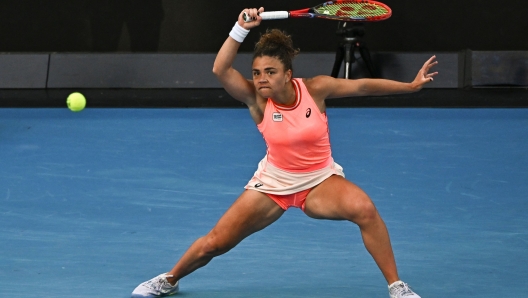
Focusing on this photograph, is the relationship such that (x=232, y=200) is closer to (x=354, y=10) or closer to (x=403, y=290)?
(x=354, y=10)

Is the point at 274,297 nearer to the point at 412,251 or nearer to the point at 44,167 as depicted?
the point at 412,251

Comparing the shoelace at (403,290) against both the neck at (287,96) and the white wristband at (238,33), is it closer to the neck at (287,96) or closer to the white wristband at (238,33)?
the neck at (287,96)

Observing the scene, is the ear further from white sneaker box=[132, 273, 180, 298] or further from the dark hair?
white sneaker box=[132, 273, 180, 298]

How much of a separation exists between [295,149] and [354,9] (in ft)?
4.00

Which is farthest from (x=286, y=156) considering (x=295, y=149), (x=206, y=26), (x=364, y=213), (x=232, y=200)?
(x=206, y=26)

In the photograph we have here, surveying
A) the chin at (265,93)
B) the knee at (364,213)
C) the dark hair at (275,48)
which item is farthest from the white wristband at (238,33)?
the knee at (364,213)

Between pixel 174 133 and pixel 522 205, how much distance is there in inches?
175

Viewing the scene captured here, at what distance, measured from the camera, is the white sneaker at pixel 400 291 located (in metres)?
4.78

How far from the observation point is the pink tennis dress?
193 inches

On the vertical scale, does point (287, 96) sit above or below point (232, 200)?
above

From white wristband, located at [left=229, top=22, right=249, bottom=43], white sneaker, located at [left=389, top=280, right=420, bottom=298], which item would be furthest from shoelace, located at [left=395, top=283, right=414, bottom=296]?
white wristband, located at [left=229, top=22, right=249, bottom=43]

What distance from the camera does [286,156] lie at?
195 inches

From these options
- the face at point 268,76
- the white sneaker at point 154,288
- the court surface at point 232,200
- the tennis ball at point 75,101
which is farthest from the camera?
the tennis ball at point 75,101

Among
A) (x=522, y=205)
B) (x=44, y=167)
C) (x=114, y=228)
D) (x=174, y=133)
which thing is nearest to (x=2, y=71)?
(x=174, y=133)
